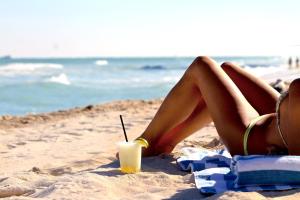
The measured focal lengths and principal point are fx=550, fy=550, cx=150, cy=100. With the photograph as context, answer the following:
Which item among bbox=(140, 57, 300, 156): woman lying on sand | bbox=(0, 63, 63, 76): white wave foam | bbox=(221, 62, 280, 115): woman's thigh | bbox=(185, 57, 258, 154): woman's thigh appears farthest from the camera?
bbox=(0, 63, 63, 76): white wave foam

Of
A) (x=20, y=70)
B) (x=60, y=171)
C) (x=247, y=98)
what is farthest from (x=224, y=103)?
(x=20, y=70)

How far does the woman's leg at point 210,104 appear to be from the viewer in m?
3.04

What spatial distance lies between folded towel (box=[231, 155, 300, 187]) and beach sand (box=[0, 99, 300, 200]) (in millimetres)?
96

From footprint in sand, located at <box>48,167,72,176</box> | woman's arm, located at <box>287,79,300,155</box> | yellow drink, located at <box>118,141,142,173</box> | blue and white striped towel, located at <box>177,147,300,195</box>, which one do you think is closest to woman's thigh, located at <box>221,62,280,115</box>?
woman's arm, located at <box>287,79,300,155</box>

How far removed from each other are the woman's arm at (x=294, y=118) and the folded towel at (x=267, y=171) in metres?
0.11

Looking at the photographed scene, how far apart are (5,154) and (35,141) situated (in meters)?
0.77

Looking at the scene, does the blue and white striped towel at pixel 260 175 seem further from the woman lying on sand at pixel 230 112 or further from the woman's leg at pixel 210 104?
the woman's leg at pixel 210 104

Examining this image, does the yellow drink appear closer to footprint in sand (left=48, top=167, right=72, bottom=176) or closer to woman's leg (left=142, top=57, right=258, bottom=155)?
woman's leg (left=142, top=57, right=258, bottom=155)

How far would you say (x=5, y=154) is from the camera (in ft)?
15.6

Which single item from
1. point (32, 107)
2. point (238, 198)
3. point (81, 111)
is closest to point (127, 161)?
point (238, 198)

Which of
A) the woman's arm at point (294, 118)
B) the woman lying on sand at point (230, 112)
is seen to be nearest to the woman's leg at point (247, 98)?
the woman lying on sand at point (230, 112)

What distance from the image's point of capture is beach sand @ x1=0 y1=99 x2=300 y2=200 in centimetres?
280

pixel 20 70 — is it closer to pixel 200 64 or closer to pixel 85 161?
pixel 85 161

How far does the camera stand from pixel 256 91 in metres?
3.43
